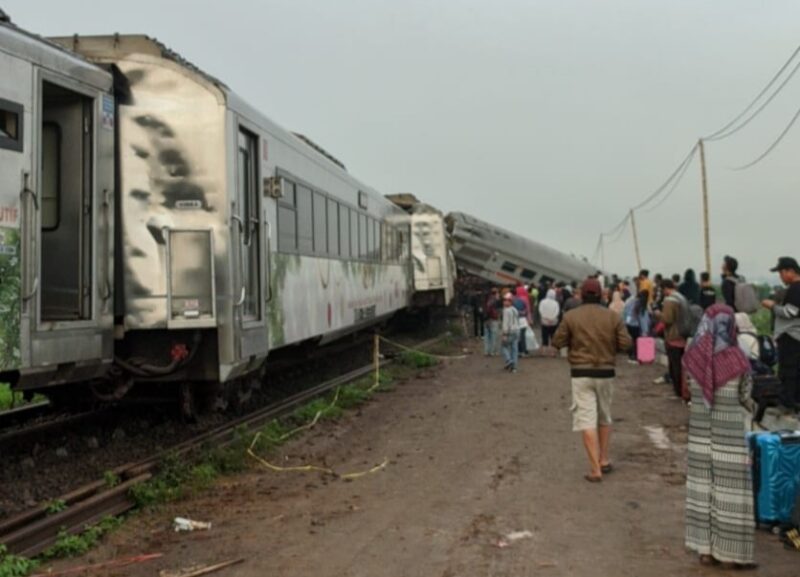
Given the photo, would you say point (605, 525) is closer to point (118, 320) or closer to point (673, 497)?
point (673, 497)

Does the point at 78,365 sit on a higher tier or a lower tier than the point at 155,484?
higher

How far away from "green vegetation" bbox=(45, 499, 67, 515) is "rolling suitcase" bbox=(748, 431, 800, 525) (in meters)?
4.74

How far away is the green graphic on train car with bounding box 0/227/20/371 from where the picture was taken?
595 cm

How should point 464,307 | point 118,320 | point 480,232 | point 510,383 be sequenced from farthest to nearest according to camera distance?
1. point 480,232
2. point 464,307
3. point 510,383
4. point 118,320

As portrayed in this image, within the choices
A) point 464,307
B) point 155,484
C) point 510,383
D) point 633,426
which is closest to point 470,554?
point 155,484

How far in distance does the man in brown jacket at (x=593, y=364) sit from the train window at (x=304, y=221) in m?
4.33

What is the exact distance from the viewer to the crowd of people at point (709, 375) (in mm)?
5469

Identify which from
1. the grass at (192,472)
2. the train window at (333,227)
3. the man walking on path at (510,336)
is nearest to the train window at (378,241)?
the man walking on path at (510,336)

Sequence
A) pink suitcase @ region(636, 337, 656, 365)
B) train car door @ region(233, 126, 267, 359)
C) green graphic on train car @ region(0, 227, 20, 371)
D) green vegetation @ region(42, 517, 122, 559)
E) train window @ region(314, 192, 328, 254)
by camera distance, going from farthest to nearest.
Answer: pink suitcase @ region(636, 337, 656, 365) < train window @ region(314, 192, 328, 254) < train car door @ region(233, 126, 267, 359) < green graphic on train car @ region(0, 227, 20, 371) < green vegetation @ region(42, 517, 122, 559)

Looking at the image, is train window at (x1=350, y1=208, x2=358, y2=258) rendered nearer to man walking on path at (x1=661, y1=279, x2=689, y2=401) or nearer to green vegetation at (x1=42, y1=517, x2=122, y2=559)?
man walking on path at (x1=661, y1=279, x2=689, y2=401)

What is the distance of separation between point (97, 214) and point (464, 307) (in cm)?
2679

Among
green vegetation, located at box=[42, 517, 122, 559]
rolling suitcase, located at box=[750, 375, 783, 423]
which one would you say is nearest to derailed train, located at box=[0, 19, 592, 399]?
green vegetation, located at box=[42, 517, 122, 559]

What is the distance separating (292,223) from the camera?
1102 centimetres

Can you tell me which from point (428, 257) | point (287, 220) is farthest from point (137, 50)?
point (428, 257)
